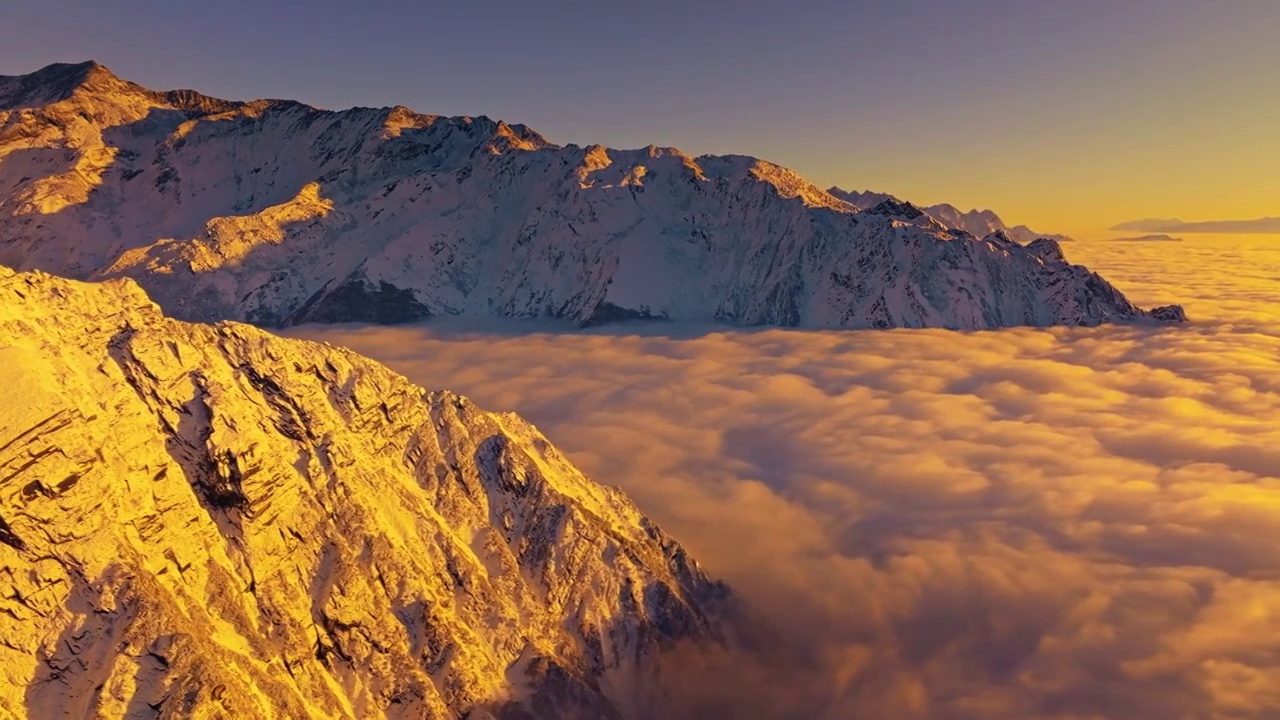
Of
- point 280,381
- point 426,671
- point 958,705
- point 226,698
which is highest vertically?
point 280,381

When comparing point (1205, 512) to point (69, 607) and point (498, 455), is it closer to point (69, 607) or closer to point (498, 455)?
point (498, 455)

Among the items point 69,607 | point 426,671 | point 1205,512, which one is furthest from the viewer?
point 1205,512

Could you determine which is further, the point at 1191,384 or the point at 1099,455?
the point at 1191,384

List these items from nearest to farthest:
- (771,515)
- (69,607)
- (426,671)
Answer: (69,607), (426,671), (771,515)

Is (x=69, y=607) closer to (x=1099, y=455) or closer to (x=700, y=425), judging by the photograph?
(x=700, y=425)

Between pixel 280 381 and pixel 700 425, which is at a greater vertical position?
pixel 280 381

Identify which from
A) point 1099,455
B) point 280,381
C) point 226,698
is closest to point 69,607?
point 226,698

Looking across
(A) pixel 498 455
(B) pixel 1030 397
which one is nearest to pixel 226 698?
(A) pixel 498 455
